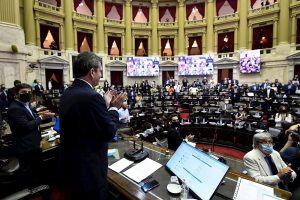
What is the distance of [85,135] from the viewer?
1642 mm

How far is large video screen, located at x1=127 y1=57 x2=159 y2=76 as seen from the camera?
20531mm

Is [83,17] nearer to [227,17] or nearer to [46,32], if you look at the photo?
[46,32]

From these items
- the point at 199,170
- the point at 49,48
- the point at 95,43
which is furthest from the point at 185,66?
the point at 199,170

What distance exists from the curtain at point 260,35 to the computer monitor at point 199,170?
755 inches

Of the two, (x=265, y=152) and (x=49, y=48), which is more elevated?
(x=49, y=48)

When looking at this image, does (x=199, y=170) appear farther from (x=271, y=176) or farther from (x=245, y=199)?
(x=271, y=176)

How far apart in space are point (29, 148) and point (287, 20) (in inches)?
768

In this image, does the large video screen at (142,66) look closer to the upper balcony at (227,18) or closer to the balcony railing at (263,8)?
the upper balcony at (227,18)

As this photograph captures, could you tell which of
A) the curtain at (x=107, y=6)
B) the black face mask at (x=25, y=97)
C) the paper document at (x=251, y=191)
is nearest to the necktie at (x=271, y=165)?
the paper document at (x=251, y=191)

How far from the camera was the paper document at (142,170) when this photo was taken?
2118mm

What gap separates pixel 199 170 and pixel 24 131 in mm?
2438

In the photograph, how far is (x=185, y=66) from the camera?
67.4 ft

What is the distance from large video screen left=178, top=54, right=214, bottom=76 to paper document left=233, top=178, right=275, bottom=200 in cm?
1861

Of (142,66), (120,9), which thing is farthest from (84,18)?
(142,66)
